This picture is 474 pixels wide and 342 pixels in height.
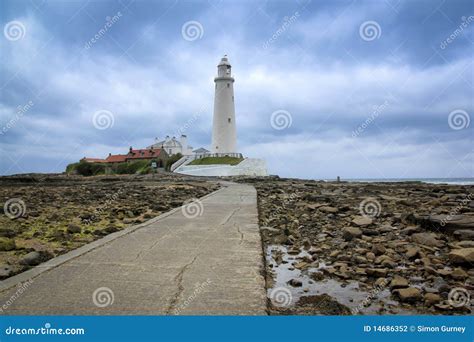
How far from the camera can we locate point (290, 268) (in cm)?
520

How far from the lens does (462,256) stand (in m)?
4.89

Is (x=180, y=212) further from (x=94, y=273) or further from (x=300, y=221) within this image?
(x=94, y=273)

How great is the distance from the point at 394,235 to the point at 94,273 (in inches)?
202

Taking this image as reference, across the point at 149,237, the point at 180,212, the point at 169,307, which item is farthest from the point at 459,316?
the point at 180,212

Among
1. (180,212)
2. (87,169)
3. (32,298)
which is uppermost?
(87,169)

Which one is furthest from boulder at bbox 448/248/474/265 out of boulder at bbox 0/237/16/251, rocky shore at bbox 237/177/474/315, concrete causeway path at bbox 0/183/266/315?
boulder at bbox 0/237/16/251
